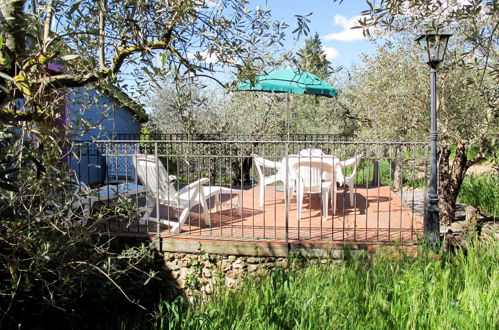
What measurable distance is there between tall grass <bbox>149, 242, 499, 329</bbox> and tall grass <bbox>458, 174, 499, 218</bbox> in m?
4.43

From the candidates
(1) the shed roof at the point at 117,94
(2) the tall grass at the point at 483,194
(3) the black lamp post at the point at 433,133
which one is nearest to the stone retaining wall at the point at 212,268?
(3) the black lamp post at the point at 433,133

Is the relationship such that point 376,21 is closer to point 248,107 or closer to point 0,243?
point 0,243

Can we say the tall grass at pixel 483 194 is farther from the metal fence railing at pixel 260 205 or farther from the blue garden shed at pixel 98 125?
the blue garden shed at pixel 98 125

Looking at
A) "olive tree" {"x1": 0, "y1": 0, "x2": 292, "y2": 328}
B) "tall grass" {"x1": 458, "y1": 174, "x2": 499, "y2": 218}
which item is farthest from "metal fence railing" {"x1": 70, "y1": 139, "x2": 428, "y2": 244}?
"tall grass" {"x1": 458, "y1": 174, "x2": 499, "y2": 218}

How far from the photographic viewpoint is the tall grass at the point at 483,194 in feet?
25.9

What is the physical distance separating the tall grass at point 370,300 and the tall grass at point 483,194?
4.43 metres

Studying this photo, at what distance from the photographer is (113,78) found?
230 centimetres

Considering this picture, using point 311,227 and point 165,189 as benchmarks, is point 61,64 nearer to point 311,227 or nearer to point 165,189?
point 165,189

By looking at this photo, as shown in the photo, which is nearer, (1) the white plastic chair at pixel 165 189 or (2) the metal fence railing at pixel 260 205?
(2) the metal fence railing at pixel 260 205

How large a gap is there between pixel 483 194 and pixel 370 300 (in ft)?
21.8

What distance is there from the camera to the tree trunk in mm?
6621

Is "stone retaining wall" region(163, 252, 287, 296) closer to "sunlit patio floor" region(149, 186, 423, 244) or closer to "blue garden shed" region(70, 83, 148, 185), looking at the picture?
"sunlit patio floor" region(149, 186, 423, 244)

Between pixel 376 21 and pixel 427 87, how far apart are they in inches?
175

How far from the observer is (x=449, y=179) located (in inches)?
264
